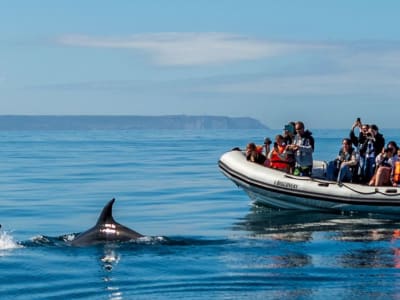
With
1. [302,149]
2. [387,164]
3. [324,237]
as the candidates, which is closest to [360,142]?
[387,164]

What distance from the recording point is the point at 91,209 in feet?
79.8

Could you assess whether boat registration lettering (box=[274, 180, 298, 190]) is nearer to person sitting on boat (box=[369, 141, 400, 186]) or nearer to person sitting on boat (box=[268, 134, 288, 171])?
person sitting on boat (box=[268, 134, 288, 171])

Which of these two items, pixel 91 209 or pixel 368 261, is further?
pixel 91 209

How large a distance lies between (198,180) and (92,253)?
1976 cm

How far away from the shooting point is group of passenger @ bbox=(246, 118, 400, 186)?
2016 centimetres

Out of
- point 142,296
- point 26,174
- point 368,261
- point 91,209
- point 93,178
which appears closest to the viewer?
point 142,296

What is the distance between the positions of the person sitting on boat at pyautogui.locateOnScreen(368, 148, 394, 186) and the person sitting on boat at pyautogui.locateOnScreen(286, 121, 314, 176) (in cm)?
158

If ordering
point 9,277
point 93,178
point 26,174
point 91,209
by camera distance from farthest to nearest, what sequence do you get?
1. point 26,174
2. point 93,178
3. point 91,209
4. point 9,277

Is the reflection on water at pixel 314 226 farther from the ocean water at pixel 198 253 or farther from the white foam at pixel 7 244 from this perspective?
the white foam at pixel 7 244

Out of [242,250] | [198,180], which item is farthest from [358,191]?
[198,180]

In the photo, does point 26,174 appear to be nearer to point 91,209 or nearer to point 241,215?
point 91,209

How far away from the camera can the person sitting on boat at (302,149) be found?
67.9 ft

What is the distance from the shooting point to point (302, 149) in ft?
68.7

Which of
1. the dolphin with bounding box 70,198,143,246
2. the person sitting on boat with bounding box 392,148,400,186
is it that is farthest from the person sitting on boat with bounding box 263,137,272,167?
the dolphin with bounding box 70,198,143,246
